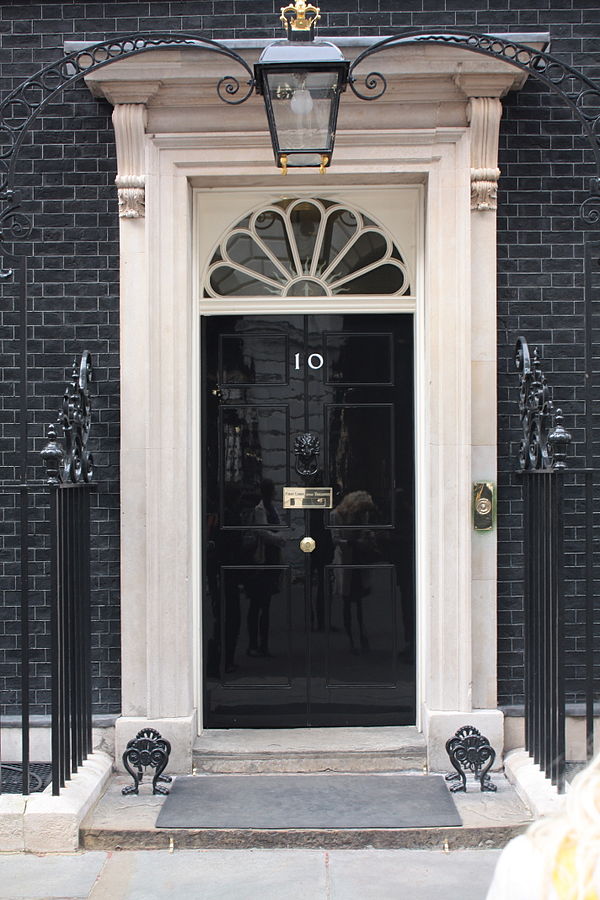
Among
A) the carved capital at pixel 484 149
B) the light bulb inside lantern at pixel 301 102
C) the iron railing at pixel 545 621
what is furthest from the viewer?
the carved capital at pixel 484 149

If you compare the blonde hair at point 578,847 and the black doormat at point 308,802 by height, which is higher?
the blonde hair at point 578,847

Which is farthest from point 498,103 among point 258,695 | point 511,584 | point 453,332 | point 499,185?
point 258,695

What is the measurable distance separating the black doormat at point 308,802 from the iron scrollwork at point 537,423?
71.5 inches

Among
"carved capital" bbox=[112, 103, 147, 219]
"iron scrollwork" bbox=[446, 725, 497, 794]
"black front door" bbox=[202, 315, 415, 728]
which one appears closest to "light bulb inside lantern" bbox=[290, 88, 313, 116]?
"carved capital" bbox=[112, 103, 147, 219]

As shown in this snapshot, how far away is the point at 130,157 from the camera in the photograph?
19.0 feet

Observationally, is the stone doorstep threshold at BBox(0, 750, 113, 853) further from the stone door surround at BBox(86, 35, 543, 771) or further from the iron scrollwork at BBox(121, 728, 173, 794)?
the stone door surround at BBox(86, 35, 543, 771)

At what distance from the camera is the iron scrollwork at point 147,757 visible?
5426mm

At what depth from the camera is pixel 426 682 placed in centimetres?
593

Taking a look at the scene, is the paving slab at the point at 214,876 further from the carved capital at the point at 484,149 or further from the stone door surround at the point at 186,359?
the carved capital at the point at 484,149

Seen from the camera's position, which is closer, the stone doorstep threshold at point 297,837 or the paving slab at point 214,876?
the paving slab at point 214,876

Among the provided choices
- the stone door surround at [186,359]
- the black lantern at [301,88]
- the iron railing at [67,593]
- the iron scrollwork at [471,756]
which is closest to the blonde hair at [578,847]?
the iron railing at [67,593]

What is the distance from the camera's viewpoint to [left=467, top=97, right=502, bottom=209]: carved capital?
571 cm

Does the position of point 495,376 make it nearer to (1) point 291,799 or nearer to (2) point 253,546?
(2) point 253,546

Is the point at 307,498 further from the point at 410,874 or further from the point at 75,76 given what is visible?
the point at 75,76
